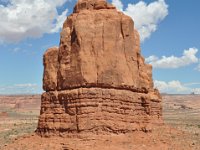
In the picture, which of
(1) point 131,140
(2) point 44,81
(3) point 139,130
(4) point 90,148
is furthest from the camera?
(2) point 44,81

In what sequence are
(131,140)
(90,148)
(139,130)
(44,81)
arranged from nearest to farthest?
1. (90,148)
2. (131,140)
3. (139,130)
4. (44,81)

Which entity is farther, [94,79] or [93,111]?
[94,79]

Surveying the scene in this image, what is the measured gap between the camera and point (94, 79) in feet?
69.8

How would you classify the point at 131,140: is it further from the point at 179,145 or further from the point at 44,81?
the point at 44,81

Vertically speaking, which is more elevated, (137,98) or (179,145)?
(137,98)

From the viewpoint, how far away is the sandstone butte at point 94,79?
20.7 metres

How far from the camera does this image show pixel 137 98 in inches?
897

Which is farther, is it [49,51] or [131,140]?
[49,51]

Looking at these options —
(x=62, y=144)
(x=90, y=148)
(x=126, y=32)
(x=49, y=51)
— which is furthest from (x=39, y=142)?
(x=126, y=32)

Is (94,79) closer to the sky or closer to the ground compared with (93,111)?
closer to the sky

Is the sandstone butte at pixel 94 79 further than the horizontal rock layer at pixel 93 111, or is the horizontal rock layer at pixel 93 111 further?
the sandstone butte at pixel 94 79

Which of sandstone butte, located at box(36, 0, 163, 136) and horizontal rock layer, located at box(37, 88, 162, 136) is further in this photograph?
sandstone butte, located at box(36, 0, 163, 136)

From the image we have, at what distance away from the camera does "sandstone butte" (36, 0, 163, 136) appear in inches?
816

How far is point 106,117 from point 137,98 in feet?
9.69
